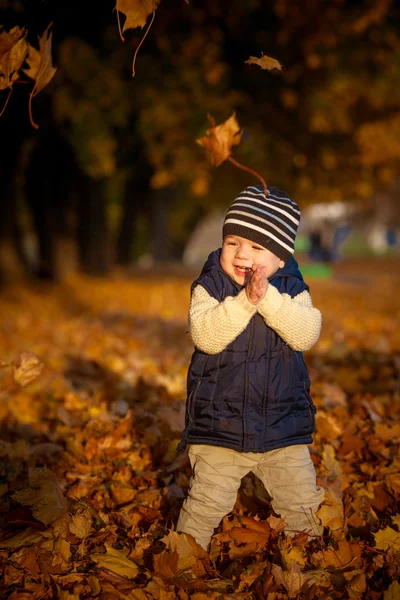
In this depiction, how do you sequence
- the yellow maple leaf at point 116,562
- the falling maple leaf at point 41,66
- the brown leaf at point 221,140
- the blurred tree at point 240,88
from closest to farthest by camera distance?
the yellow maple leaf at point 116,562, the falling maple leaf at point 41,66, the brown leaf at point 221,140, the blurred tree at point 240,88

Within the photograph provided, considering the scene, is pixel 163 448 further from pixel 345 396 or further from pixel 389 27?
pixel 389 27

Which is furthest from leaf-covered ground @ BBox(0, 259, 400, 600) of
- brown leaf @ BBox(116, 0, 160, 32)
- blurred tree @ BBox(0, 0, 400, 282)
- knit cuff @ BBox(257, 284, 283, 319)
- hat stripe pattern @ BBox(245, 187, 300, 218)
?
blurred tree @ BBox(0, 0, 400, 282)

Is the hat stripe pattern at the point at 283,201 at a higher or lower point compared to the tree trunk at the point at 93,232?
higher

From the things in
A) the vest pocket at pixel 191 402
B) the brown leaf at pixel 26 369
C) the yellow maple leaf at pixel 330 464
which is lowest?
the yellow maple leaf at pixel 330 464

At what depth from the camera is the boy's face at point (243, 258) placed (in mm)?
2783

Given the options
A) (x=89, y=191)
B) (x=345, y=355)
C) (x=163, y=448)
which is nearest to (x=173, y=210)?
(x=89, y=191)

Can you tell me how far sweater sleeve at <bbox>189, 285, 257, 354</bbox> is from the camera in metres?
2.62

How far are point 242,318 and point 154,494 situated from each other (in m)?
1.24

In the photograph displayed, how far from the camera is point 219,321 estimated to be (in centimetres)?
264

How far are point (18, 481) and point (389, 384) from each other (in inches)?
119

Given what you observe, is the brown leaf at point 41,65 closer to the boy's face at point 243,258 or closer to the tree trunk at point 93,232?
the boy's face at point 243,258

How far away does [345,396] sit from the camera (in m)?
4.89

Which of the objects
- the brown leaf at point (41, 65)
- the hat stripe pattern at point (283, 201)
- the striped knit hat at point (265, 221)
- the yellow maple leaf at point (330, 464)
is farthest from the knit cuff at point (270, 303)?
the brown leaf at point (41, 65)

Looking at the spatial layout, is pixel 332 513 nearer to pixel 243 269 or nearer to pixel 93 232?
pixel 243 269
